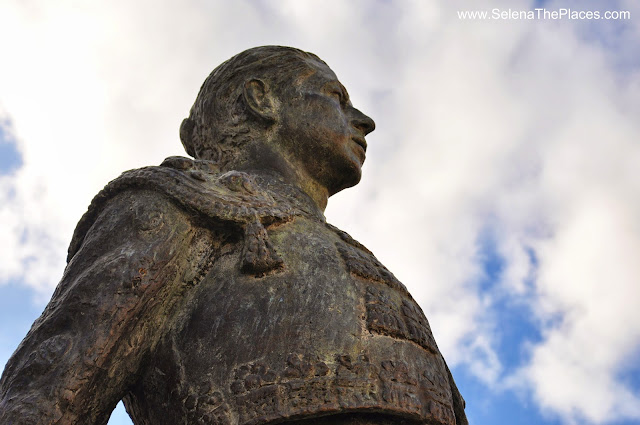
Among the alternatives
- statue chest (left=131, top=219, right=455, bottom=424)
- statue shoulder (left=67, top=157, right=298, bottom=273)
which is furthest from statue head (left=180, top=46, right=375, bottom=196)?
statue chest (left=131, top=219, right=455, bottom=424)

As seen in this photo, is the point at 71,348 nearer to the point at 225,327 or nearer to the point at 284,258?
the point at 225,327

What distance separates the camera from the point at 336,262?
454 centimetres

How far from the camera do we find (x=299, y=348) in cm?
400

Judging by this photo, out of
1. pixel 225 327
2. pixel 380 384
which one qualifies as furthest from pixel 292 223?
pixel 380 384

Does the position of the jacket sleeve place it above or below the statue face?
below

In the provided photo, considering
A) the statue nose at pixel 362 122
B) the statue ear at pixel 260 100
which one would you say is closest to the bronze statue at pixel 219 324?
the statue ear at pixel 260 100

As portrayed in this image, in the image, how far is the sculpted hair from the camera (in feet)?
18.5

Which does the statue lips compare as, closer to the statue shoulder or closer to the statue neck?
the statue neck

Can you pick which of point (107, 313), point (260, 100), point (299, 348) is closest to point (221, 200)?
point (107, 313)

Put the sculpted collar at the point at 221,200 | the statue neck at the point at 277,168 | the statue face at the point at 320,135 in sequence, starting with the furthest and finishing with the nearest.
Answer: the statue face at the point at 320,135
the statue neck at the point at 277,168
the sculpted collar at the point at 221,200

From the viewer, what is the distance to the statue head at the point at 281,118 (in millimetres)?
5520

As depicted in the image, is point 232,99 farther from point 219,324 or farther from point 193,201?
point 219,324

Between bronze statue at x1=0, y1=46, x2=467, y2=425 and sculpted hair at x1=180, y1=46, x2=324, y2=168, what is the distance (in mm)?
582

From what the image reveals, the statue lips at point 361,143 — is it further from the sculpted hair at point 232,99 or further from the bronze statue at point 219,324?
the bronze statue at point 219,324
